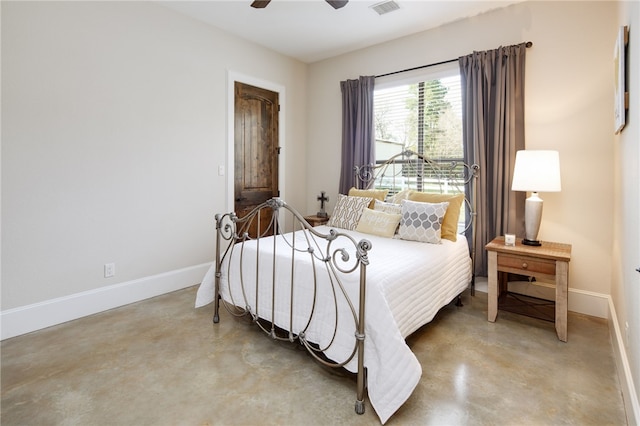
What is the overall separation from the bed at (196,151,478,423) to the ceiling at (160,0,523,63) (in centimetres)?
157

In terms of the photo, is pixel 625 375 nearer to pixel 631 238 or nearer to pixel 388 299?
pixel 631 238

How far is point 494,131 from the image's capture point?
3.27 metres

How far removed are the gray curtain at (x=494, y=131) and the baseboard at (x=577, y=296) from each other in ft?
1.27

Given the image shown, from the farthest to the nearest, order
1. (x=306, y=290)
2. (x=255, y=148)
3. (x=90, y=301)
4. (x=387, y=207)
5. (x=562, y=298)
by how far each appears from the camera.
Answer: (x=255, y=148) → (x=387, y=207) → (x=90, y=301) → (x=562, y=298) → (x=306, y=290)

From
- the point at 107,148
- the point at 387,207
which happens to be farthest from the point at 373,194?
the point at 107,148

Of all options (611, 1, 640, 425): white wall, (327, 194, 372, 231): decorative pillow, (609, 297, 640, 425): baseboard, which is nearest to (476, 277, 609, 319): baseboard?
(609, 297, 640, 425): baseboard

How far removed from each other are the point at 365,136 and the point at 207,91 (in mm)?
1938

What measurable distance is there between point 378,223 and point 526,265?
1.24 metres

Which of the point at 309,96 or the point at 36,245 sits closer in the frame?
the point at 36,245

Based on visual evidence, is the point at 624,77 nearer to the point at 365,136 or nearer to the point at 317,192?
the point at 365,136

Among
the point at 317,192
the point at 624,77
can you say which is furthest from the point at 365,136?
the point at 624,77

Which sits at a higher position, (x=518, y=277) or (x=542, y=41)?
(x=542, y=41)

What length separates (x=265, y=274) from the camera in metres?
2.38

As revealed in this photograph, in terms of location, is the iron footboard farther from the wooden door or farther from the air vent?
the air vent
